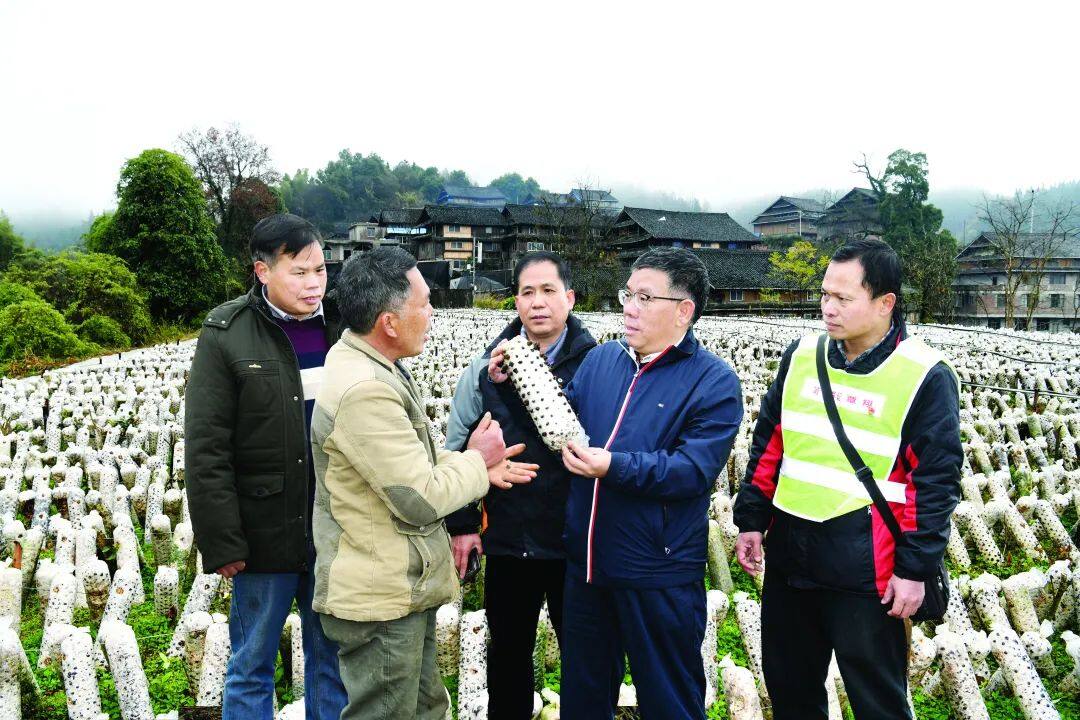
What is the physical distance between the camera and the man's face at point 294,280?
239cm

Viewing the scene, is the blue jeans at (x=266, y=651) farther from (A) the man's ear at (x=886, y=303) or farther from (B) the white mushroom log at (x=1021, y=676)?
(B) the white mushroom log at (x=1021, y=676)

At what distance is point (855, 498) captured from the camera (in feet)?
6.95

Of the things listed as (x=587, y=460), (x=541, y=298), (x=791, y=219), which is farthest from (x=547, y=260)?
(x=791, y=219)

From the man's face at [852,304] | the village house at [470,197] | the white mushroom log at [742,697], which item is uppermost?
the village house at [470,197]

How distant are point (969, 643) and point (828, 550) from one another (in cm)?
97

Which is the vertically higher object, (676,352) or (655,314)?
(655,314)

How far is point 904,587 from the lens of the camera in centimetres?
201

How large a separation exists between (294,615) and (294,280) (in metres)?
1.41

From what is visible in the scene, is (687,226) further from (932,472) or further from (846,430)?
(932,472)

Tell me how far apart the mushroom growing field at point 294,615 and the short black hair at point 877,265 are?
40.5 inches

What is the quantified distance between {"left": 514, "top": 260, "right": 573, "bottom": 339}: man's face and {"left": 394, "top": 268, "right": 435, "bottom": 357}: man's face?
585mm

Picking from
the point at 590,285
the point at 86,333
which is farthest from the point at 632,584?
the point at 590,285

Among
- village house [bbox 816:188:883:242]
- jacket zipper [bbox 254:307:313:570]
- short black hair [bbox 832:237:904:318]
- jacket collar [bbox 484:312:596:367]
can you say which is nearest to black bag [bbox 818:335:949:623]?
short black hair [bbox 832:237:904:318]

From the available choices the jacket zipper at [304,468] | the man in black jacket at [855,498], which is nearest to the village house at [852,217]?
the man in black jacket at [855,498]
